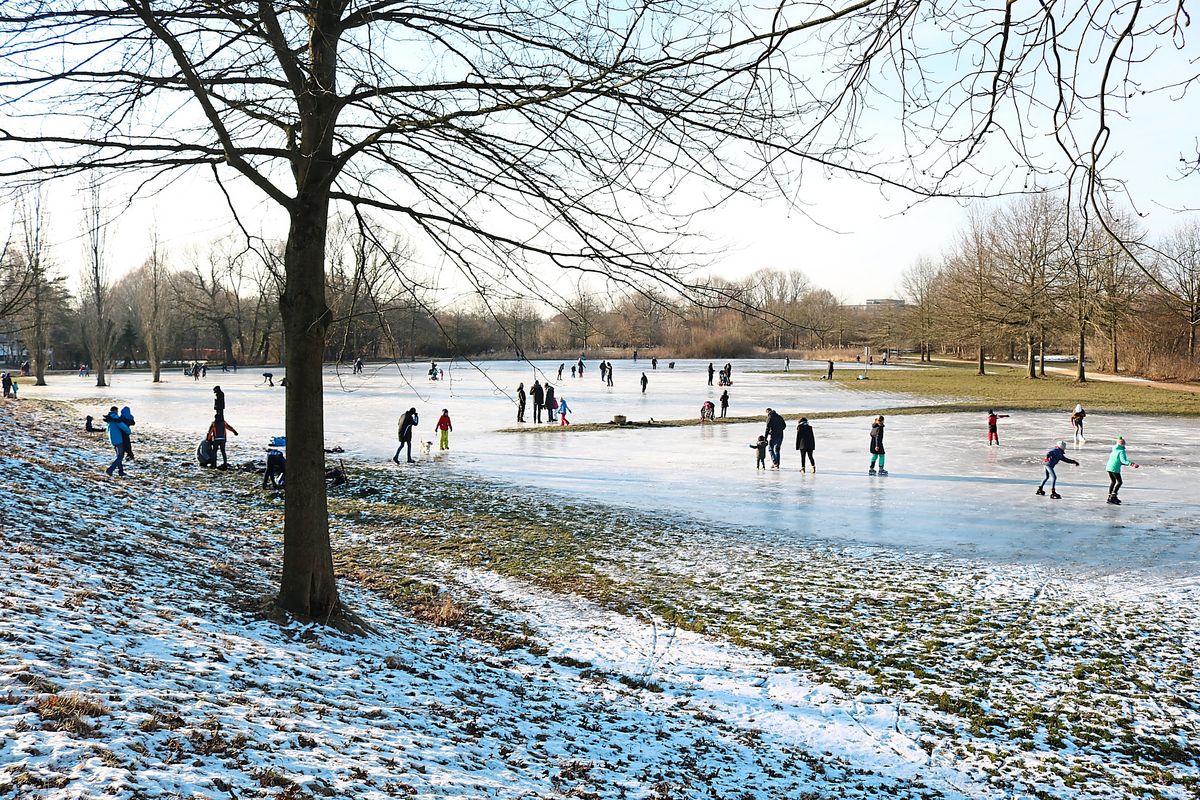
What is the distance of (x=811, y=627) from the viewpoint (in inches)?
336

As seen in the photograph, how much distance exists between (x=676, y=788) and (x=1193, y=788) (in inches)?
148

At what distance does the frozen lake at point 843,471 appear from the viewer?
12.3 m

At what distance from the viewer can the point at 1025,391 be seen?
40.9 metres

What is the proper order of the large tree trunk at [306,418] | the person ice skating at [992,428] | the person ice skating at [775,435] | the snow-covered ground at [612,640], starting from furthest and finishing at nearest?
the person ice skating at [992,428]
the person ice skating at [775,435]
the large tree trunk at [306,418]
the snow-covered ground at [612,640]

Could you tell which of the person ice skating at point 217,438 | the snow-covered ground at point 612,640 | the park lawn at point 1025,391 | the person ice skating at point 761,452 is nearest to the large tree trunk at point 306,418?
the snow-covered ground at point 612,640

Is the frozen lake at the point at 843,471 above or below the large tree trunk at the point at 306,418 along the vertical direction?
below

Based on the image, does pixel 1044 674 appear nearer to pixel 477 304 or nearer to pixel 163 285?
pixel 477 304

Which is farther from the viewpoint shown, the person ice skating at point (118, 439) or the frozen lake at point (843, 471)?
the person ice skating at point (118, 439)

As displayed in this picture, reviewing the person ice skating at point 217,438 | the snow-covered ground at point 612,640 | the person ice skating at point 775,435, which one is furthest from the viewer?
the person ice skating at point 775,435

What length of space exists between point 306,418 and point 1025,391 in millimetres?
42522

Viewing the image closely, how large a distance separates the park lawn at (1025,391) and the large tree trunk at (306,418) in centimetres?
2827

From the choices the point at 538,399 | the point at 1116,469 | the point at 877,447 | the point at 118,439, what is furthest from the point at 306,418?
the point at 538,399

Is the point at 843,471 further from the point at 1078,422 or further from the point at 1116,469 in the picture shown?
the point at 1078,422

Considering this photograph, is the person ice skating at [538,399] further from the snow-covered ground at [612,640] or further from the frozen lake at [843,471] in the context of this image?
the snow-covered ground at [612,640]
